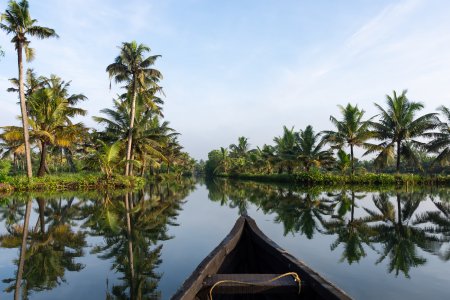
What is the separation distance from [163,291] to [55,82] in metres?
25.8

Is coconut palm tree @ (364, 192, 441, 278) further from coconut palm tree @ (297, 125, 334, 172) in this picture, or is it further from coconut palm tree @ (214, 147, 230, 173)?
coconut palm tree @ (214, 147, 230, 173)

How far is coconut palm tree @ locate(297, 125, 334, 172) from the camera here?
2827cm

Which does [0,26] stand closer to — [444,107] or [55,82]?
[55,82]

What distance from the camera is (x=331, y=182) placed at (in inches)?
1055

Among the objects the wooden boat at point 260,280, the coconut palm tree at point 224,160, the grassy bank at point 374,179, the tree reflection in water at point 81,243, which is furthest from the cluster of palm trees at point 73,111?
the coconut palm tree at point 224,160

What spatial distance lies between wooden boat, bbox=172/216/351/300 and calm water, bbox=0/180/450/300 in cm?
94

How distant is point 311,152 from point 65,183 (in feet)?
68.5

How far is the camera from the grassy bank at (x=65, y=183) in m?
18.2

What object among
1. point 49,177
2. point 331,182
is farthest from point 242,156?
Answer: point 49,177

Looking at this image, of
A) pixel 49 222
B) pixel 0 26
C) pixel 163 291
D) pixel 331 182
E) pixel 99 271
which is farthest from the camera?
pixel 331 182

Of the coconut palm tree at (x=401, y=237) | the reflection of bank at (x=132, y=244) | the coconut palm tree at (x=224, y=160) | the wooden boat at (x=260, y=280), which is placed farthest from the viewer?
the coconut palm tree at (x=224, y=160)

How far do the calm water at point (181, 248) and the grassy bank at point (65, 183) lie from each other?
788cm

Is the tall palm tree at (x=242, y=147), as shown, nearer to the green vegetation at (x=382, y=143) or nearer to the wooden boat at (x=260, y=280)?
the green vegetation at (x=382, y=143)

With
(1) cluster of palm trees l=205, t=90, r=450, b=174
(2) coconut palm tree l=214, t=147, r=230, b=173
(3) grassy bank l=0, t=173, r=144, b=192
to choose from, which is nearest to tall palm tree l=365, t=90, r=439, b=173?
(1) cluster of palm trees l=205, t=90, r=450, b=174
